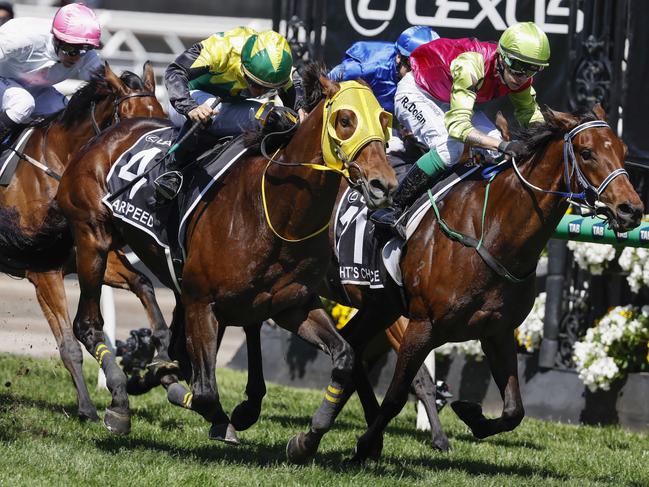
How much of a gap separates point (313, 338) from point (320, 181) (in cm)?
83

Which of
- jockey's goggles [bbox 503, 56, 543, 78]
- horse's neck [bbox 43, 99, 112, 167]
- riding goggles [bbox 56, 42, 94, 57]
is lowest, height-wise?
horse's neck [bbox 43, 99, 112, 167]

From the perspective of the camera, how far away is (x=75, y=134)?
8211 millimetres

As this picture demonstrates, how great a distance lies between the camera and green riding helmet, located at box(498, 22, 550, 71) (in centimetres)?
634

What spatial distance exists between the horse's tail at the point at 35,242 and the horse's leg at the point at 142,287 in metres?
0.40

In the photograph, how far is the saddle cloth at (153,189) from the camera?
254 inches

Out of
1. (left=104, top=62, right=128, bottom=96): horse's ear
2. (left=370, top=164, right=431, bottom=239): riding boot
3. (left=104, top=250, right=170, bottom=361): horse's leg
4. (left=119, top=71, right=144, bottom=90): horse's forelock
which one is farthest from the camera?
(left=119, top=71, right=144, bottom=90): horse's forelock

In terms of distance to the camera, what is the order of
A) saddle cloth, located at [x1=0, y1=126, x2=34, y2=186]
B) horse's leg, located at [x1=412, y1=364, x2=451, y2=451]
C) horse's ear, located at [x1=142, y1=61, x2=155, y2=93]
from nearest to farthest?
horse's leg, located at [x1=412, y1=364, x2=451, y2=451] → saddle cloth, located at [x1=0, y1=126, x2=34, y2=186] → horse's ear, located at [x1=142, y1=61, x2=155, y2=93]

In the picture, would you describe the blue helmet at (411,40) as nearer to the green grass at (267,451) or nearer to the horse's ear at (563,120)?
the horse's ear at (563,120)

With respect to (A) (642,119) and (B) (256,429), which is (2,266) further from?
(A) (642,119)

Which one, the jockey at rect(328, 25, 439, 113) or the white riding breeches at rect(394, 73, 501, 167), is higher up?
the jockey at rect(328, 25, 439, 113)

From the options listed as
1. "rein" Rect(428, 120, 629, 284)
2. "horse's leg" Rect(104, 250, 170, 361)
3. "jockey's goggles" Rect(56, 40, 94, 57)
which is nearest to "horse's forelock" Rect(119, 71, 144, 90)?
"jockey's goggles" Rect(56, 40, 94, 57)

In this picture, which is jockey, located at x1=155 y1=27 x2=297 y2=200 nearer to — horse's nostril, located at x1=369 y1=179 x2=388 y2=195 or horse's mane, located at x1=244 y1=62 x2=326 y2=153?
horse's mane, located at x1=244 y1=62 x2=326 y2=153

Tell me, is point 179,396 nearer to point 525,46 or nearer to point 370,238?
point 370,238

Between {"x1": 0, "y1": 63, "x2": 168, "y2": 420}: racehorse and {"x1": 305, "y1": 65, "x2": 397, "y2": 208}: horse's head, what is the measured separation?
2124mm
